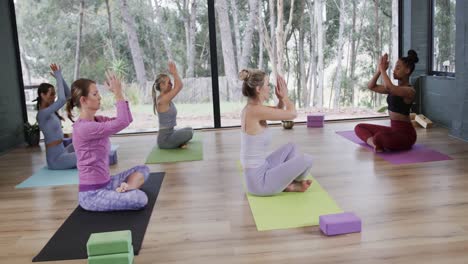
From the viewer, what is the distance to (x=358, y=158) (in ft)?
13.5

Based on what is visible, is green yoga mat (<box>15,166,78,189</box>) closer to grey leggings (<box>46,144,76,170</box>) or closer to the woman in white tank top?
grey leggings (<box>46,144,76,170</box>)

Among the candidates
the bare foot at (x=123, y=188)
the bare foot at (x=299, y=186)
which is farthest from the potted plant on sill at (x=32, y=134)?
the bare foot at (x=299, y=186)

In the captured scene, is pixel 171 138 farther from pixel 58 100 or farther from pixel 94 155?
pixel 94 155

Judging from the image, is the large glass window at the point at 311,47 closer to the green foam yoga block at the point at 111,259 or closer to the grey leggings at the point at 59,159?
the grey leggings at the point at 59,159

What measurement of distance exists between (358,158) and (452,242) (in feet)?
6.01

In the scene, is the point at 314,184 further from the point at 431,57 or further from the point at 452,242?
the point at 431,57

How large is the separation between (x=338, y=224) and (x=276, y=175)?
2.26 feet

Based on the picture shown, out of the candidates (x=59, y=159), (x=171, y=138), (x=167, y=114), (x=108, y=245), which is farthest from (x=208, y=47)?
(x=108, y=245)

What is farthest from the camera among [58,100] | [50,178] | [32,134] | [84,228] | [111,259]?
[32,134]

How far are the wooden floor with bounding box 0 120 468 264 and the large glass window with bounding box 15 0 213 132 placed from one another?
178 centimetres

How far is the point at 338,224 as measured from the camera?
95.8 inches

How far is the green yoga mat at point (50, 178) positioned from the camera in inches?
148

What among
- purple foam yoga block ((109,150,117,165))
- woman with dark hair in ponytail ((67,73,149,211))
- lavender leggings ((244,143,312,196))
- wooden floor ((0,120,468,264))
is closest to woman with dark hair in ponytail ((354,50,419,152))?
wooden floor ((0,120,468,264))

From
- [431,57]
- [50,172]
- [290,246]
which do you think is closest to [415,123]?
[431,57]
